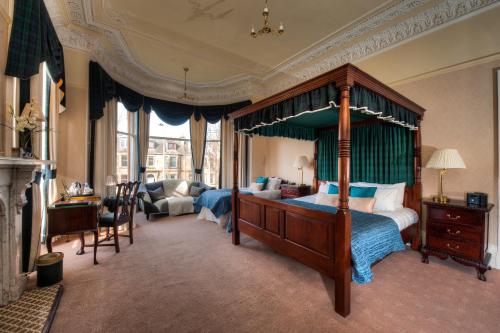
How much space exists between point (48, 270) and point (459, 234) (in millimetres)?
4628

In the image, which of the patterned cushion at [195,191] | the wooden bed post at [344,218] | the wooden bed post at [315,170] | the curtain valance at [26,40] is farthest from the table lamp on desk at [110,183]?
the wooden bed post at [315,170]

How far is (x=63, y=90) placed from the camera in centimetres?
331

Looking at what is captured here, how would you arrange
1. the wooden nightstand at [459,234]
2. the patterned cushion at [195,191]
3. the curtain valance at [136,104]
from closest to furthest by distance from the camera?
the wooden nightstand at [459,234] < the curtain valance at [136,104] < the patterned cushion at [195,191]

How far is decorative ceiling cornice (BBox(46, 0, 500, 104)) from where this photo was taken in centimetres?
301

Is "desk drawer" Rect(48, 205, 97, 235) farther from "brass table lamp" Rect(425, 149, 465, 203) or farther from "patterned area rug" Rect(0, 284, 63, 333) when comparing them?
"brass table lamp" Rect(425, 149, 465, 203)

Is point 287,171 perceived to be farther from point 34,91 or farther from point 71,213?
point 34,91

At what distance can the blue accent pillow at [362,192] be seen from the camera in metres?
3.24

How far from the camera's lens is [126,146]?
5.56 metres

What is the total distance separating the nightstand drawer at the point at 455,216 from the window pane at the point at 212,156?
210 inches

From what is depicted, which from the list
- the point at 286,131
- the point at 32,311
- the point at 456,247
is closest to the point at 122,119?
the point at 286,131

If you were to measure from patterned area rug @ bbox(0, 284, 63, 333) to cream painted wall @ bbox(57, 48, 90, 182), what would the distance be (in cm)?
196

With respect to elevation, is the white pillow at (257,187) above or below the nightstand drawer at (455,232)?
above

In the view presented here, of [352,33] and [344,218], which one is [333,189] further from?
[352,33]

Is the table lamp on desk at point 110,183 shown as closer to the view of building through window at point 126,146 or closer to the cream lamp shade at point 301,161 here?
the view of building through window at point 126,146
